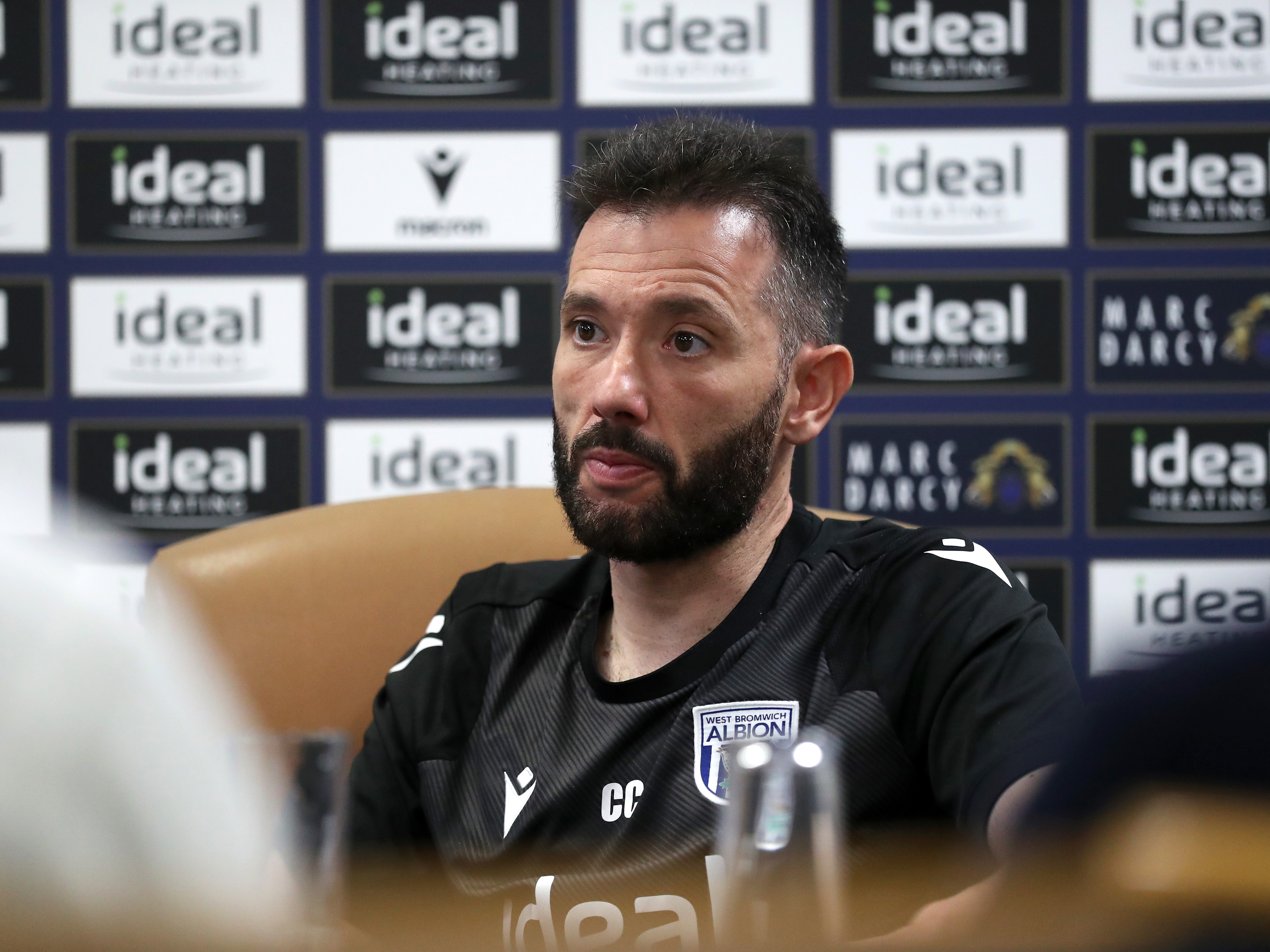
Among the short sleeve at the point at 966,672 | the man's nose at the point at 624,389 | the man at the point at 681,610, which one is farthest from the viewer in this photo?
the man's nose at the point at 624,389

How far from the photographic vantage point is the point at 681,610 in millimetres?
1072

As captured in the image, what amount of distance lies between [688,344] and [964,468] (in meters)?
1.46

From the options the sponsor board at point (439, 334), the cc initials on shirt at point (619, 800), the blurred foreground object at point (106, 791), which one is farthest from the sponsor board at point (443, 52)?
the blurred foreground object at point (106, 791)

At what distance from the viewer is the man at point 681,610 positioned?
3.00 ft

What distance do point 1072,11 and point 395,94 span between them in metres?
1.50

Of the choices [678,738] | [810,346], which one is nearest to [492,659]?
[678,738]

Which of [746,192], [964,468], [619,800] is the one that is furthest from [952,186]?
[619,800]

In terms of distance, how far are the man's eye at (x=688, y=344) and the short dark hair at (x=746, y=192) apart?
88mm

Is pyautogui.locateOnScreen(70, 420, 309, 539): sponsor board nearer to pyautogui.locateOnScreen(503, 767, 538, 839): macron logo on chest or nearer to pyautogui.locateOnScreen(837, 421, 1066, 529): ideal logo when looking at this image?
pyautogui.locateOnScreen(837, 421, 1066, 529): ideal logo

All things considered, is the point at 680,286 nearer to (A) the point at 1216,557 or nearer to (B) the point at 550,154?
(B) the point at 550,154

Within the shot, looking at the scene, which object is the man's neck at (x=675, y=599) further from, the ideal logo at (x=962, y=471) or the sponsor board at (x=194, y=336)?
the sponsor board at (x=194, y=336)

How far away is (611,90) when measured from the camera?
91.3 inches

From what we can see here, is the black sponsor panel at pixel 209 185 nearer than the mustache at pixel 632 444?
No

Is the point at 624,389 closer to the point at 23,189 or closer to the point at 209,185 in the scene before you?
the point at 209,185
